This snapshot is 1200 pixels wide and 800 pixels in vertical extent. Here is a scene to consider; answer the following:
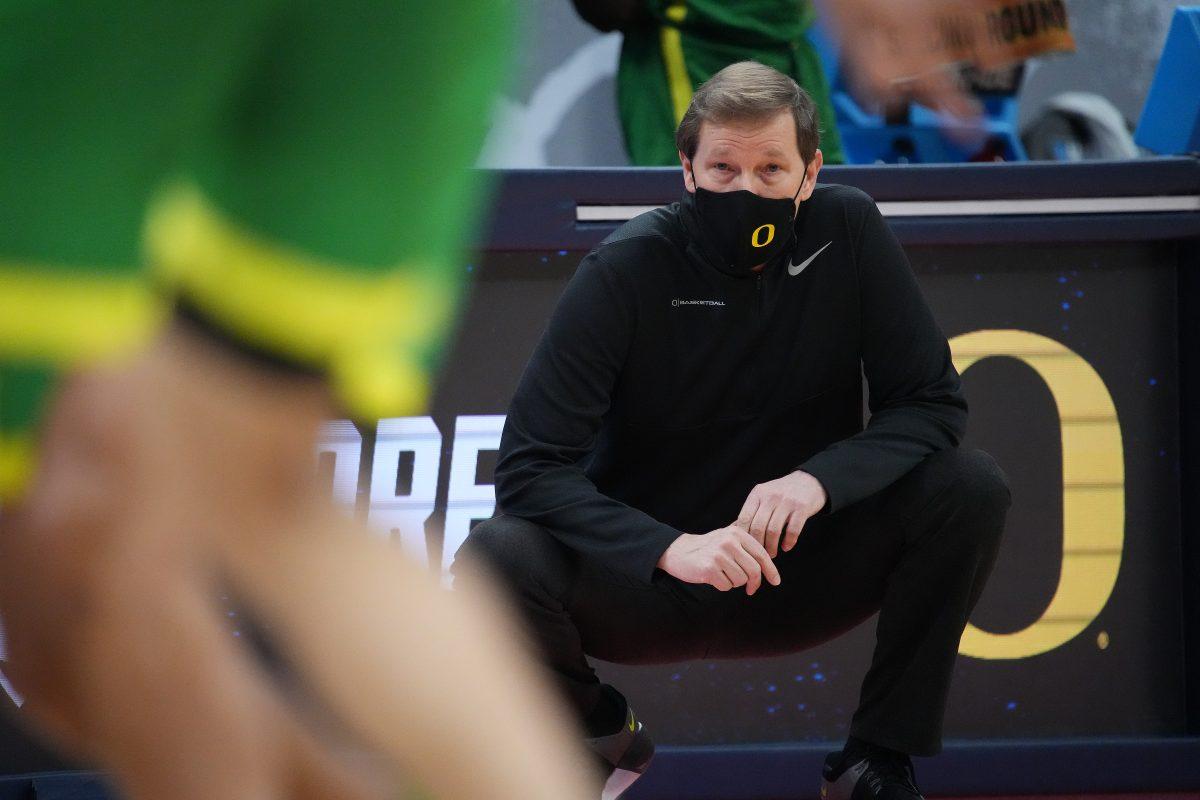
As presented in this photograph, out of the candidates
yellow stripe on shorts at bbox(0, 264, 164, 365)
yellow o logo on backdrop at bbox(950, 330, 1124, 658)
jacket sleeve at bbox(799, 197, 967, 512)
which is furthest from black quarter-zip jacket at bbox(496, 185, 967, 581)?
yellow stripe on shorts at bbox(0, 264, 164, 365)

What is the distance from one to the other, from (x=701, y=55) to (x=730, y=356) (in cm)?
125

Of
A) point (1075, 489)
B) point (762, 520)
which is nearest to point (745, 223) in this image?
point (762, 520)

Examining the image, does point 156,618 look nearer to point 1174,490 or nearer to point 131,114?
point 131,114

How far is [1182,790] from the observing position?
2350mm

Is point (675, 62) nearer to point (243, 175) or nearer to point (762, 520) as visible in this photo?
point (762, 520)

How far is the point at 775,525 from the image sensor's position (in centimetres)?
177

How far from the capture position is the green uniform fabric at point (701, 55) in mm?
3033

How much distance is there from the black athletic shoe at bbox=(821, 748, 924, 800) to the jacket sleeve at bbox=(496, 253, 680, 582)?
Result: 0.35 meters

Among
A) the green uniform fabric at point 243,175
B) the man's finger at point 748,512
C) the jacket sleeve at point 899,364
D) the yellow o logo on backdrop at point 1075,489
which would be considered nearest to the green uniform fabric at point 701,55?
the yellow o logo on backdrop at point 1075,489

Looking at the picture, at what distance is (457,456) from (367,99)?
1.48 metres

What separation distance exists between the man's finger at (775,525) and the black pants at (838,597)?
119 millimetres

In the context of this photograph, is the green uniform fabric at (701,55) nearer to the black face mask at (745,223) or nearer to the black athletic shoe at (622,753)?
the black face mask at (745,223)

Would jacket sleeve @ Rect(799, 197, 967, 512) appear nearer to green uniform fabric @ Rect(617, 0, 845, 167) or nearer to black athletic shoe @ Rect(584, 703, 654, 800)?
black athletic shoe @ Rect(584, 703, 654, 800)

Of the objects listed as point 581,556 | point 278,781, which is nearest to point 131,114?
point 278,781
